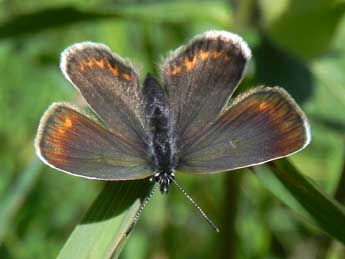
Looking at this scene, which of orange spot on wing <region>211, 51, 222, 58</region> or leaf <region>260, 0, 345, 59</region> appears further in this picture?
leaf <region>260, 0, 345, 59</region>

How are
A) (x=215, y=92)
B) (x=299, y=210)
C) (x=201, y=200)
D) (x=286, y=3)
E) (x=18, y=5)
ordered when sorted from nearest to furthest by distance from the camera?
1. (x=299, y=210)
2. (x=215, y=92)
3. (x=286, y=3)
4. (x=201, y=200)
5. (x=18, y=5)

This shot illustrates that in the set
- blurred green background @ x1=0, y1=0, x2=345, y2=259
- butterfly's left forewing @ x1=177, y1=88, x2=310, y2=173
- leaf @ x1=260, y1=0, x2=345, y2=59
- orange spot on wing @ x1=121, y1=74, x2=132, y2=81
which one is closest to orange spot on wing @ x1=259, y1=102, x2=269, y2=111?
butterfly's left forewing @ x1=177, y1=88, x2=310, y2=173

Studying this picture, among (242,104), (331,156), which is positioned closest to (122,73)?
(242,104)

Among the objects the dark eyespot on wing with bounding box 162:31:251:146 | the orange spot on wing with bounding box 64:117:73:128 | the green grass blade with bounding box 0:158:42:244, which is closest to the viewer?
the orange spot on wing with bounding box 64:117:73:128

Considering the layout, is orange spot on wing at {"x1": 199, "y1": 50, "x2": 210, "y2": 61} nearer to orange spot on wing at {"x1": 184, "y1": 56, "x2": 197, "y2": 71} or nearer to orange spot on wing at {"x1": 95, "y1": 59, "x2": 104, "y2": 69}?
orange spot on wing at {"x1": 184, "y1": 56, "x2": 197, "y2": 71}

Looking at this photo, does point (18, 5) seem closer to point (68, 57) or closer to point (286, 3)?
point (286, 3)

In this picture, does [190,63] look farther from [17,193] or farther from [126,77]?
[17,193]

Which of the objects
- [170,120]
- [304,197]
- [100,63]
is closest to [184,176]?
[170,120]
